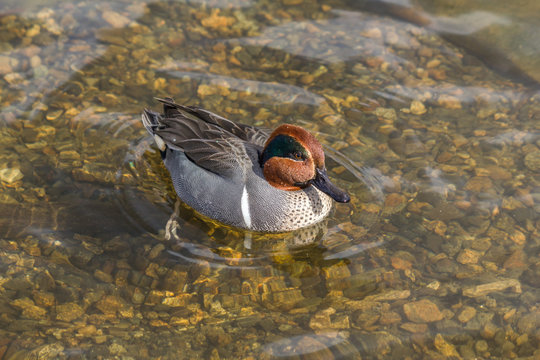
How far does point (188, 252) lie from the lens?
642 centimetres

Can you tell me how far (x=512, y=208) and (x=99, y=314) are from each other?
4.77 metres

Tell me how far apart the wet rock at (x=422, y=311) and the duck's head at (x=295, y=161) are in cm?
127

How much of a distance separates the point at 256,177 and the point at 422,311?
7.36ft

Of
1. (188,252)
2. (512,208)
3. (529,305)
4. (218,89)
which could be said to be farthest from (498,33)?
(188,252)

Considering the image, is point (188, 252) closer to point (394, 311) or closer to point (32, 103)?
point (394, 311)

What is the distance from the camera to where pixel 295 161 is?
21.2 feet

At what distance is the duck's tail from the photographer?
7422 millimetres

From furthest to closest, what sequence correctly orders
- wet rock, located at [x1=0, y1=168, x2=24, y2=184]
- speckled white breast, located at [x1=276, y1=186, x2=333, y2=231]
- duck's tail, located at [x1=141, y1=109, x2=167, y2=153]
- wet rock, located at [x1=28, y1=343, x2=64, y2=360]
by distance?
duck's tail, located at [x1=141, y1=109, x2=167, y2=153]
wet rock, located at [x1=0, y1=168, x2=24, y2=184]
speckled white breast, located at [x1=276, y1=186, x2=333, y2=231]
wet rock, located at [x1=28, y1=343, x2=64, y2=360]

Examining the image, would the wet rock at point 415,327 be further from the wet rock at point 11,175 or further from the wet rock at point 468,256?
the wet rock at point 11,175

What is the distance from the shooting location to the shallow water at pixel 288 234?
18.7 ft

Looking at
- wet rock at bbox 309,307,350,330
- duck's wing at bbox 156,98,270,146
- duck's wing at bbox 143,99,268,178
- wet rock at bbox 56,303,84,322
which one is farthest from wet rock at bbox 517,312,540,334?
wet rock at bbox 56,303,84,322

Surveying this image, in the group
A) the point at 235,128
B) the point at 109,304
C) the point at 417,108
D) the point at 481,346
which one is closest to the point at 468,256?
the point at 481,346

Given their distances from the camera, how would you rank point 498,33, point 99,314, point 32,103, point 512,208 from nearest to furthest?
point 99,314 → point 512,208 → point 32,103 → point 498,33

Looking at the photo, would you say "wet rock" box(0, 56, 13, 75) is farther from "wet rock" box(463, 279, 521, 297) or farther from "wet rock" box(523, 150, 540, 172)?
"wet rock" box(523, 150, 540, 172)
